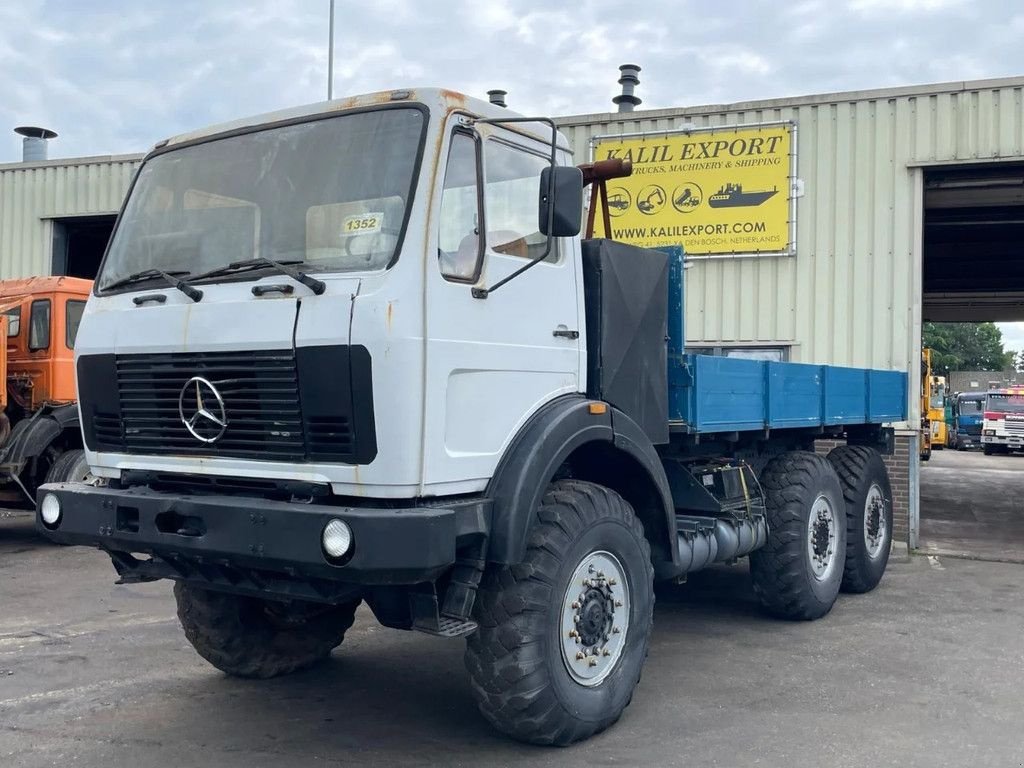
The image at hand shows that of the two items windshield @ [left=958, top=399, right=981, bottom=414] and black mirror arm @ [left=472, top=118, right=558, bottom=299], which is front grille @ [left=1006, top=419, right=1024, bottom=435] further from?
black mirror arm @ [left=472, top=118, right=558, bottom=299]

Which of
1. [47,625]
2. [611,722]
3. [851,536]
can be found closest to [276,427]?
[611,722]

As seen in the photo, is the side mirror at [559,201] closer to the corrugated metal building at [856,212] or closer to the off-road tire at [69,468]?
the off-road tire at [69,468]

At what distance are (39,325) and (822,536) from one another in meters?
8.09

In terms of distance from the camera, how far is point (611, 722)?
4.85 metres

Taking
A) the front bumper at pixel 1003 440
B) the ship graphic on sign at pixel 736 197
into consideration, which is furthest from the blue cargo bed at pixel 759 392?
the front bumper at pixel 1003 440

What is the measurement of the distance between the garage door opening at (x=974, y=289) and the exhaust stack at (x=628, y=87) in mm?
3758

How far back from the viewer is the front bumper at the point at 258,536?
3.87 m

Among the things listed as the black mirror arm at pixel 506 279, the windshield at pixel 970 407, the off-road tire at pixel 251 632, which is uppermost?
the black mirror arm at pixel 506 279

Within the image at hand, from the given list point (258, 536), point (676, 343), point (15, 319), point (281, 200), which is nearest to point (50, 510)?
point (258, 536)

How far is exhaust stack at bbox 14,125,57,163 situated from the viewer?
1670 cm

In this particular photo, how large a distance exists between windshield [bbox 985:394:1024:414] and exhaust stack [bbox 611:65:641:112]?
26881 mm

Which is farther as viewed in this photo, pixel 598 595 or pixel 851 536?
pixel 851 536

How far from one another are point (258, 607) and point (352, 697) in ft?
2.31

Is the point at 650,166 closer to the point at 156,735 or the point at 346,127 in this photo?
the point at 346,127
